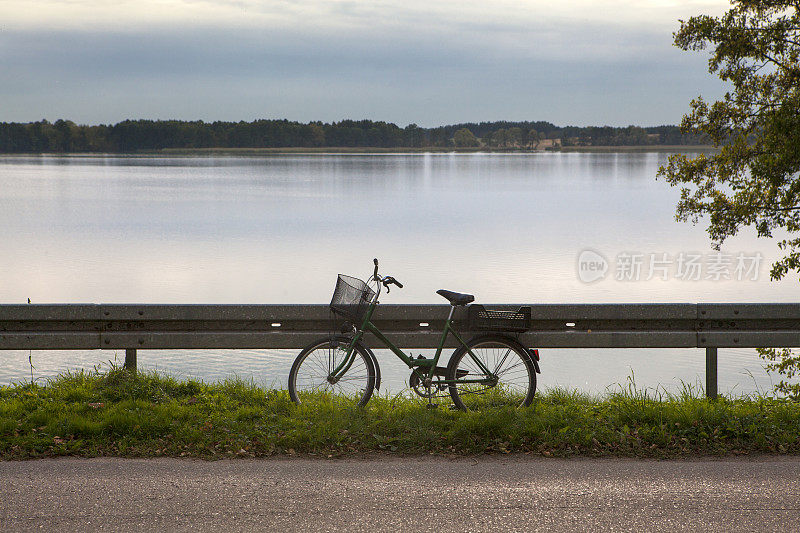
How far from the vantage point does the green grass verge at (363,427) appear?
5805 millimetres

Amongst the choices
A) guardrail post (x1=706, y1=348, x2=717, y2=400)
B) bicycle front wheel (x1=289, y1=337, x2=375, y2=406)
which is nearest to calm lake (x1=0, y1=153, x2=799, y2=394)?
guardrail post (x1=706, y1=348, x2=717, y2=400)

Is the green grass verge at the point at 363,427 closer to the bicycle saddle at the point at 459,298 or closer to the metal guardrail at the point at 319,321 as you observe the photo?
the metal guardrail at the point at 319,321

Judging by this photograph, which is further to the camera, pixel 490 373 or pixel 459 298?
pixel 490 373

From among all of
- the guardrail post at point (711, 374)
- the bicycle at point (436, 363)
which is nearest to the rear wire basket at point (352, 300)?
the bicycle at point (436, 363)

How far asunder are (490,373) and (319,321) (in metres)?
1.49

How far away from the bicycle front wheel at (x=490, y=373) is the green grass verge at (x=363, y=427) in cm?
20

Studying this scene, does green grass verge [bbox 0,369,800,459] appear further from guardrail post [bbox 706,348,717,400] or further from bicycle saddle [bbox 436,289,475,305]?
bicycle saddle [bbox 436,289,475,305]

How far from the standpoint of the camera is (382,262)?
26969 mm

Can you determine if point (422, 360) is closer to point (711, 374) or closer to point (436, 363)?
point (436, 363)

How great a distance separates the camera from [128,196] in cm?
6638

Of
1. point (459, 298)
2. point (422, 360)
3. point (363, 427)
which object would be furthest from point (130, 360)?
point (459, 298)

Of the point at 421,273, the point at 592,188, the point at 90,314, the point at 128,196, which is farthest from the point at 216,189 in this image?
the point at 90,314

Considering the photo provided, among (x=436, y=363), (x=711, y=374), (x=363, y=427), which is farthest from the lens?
(x=711, y=374)

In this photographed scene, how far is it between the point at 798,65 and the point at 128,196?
210ft
